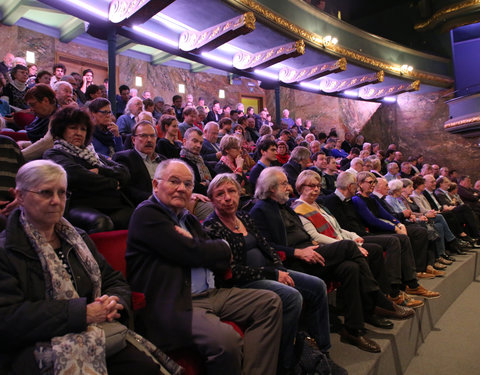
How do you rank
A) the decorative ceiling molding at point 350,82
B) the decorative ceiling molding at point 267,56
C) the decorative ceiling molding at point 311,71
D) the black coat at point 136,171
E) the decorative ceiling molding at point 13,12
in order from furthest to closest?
the decorative ceiling molding at point 350,82, the decorative ceiling molding at point 311,71, the decorative ceiling molding at point 13,12, the decorative ceiling molding at point 267,56, the black coat at point 136,171

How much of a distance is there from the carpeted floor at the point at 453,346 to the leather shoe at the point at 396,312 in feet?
0.92

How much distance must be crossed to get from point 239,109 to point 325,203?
466cm

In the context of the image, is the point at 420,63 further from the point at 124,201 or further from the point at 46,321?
the point at 46,321

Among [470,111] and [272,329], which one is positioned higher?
[470,111]

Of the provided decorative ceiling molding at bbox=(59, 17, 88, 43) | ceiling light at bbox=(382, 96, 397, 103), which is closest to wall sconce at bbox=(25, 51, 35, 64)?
decorative ceiling molding at bbox=(59, 17, 88, 43)

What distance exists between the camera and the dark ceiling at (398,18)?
405 inches

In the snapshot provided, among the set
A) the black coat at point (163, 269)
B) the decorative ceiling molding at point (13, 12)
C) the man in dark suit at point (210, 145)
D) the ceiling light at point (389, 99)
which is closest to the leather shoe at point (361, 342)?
the black coat at point (163, 269)

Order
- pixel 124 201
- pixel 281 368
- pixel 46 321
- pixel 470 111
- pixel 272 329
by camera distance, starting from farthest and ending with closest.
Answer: pixel 470 111 → pixel 124 201 → pixel 281 368 → pixel 272 329 → pixel 46 321

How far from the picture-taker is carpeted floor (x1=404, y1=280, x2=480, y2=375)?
7.44 ft

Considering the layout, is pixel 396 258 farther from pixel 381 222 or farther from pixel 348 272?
pixel 348 272

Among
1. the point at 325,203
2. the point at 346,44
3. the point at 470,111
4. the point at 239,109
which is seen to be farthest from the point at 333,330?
the point at 470,111

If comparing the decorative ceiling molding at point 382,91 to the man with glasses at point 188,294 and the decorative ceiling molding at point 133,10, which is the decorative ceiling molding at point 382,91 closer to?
the decorative ceiling molding at point 133,10

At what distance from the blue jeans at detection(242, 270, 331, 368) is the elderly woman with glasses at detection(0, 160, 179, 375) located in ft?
2.23

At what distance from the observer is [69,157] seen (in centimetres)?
192
